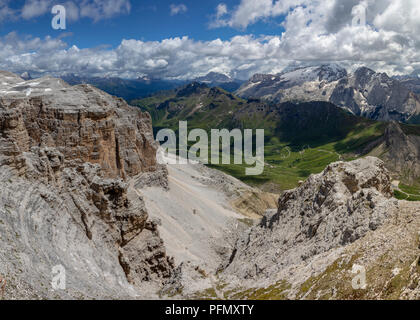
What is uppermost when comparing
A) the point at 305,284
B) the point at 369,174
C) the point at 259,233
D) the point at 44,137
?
A: the point at 44,137

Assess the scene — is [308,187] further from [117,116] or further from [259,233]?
[117,116]

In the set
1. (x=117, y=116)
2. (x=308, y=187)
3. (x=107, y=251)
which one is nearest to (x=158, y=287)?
(x=107, y=251)

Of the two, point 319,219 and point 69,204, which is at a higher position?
point 69,204

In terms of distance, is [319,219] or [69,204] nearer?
[69,204]

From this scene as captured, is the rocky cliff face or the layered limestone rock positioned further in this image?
the layered limestone rock
